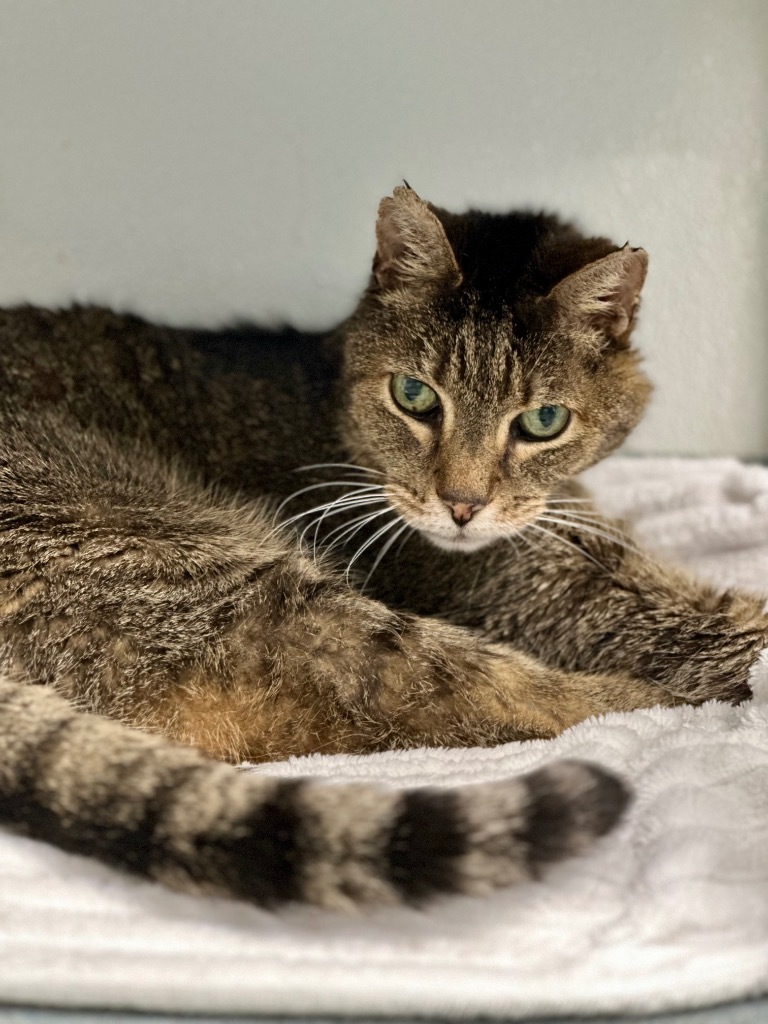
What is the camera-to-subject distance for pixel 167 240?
9.21ft

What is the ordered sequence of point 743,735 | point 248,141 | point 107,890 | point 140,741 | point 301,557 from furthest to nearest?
1. point 248,141
2. point 301,557
3. point 743,735
4. point 140,741
5. point 107,890

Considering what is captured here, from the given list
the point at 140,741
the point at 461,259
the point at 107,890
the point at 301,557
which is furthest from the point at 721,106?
the point at 107,890

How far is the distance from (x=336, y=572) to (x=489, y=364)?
0.56 m

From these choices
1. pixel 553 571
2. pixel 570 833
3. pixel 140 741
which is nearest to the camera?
pixel 570 833

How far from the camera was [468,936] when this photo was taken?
1.23 m

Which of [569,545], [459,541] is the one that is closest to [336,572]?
[459,541]

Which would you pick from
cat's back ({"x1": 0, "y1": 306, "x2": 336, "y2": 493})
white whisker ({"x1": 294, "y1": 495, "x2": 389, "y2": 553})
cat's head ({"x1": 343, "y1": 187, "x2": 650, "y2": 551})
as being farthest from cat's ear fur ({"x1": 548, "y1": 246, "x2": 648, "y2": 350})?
cat's back ({"x1": 0, "y1": 306, "x2": 336, "y2": 493})

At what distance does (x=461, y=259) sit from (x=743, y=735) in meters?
1.12

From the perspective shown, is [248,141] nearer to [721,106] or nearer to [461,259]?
[461,259]

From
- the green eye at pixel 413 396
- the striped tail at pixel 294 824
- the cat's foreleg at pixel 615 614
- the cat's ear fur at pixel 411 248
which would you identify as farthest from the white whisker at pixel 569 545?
the striped tail at pixel 294 824

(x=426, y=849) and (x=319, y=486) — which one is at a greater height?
(x=319, y=486)

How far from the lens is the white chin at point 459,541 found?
1.92 m

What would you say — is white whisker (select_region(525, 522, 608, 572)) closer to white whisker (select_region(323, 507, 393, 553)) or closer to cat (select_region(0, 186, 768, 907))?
cat (select_region(0, 186, 768, 907))

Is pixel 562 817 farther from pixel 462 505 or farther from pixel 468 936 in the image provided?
pixel 462 505
